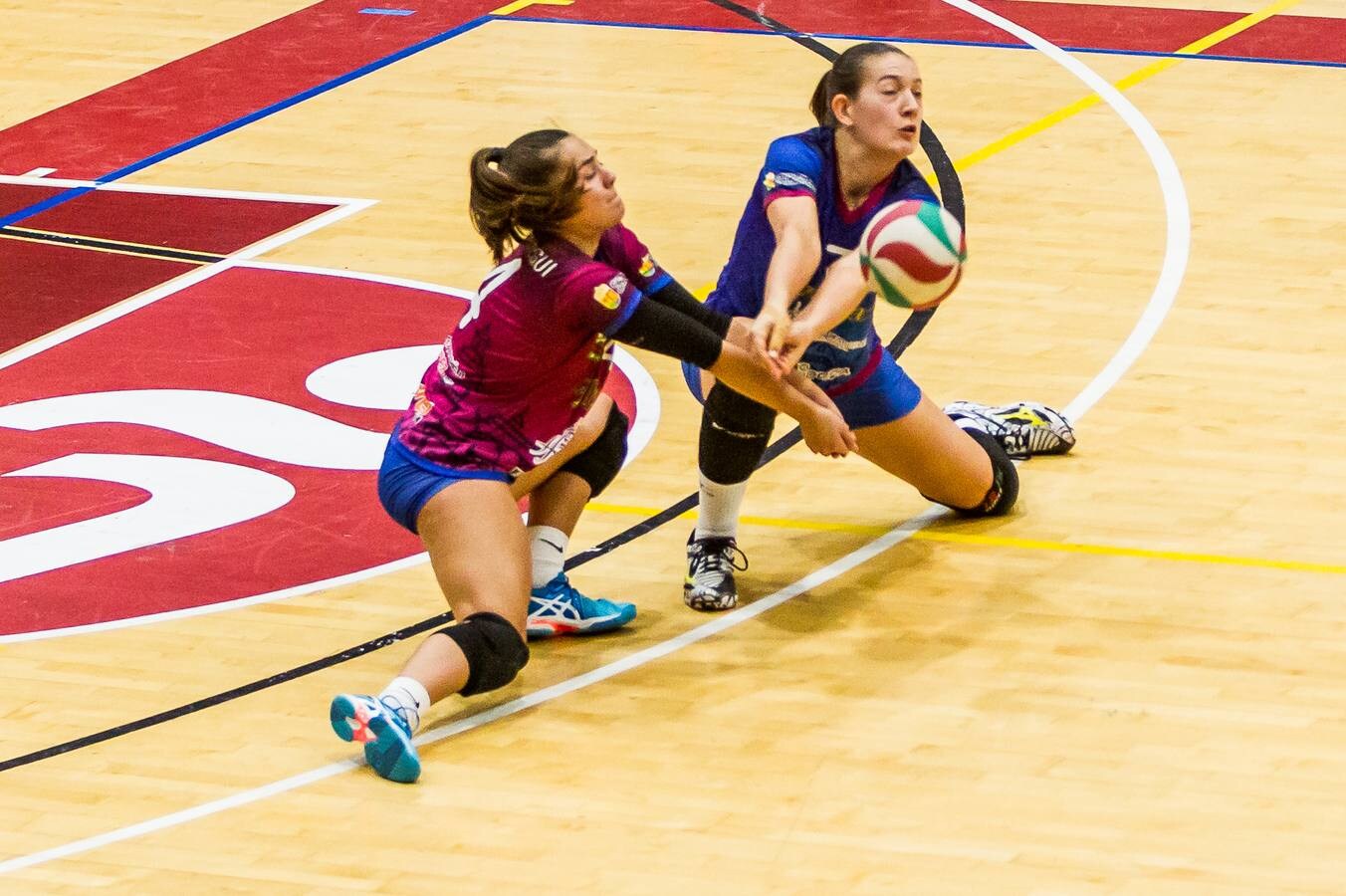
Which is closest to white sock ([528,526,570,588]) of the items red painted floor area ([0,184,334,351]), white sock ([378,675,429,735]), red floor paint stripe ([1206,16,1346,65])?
white sock ([378,675,429,735])

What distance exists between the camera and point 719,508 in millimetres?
6285

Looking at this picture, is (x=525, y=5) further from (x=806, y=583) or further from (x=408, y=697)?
(x=408, y=697)

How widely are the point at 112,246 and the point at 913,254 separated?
4.98 meters

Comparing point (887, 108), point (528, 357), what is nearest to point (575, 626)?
point (528, 357)

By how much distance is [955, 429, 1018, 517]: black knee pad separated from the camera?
6695mm

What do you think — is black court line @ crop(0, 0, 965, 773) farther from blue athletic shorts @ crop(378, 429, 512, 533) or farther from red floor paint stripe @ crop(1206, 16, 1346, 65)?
red floor paint stripe @ crop(1206, 16, 1346, 65)

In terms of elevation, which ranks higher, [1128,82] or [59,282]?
[1128,82]

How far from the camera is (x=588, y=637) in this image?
239 inches

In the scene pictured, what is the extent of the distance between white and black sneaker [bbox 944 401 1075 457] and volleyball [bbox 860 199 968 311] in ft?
4.65

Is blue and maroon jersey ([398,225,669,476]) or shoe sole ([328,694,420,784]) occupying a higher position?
blue and maroon jersey ([398,225,669,476])

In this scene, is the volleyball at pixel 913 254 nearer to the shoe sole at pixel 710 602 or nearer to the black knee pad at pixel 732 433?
the black knee pad at pixel 732 433

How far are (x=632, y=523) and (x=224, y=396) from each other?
1844mm

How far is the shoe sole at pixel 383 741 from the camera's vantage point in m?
5.16

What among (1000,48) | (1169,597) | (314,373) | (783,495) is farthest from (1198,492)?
(1000,48)
